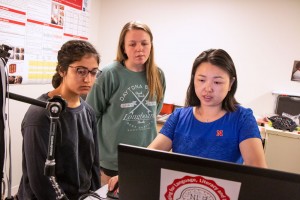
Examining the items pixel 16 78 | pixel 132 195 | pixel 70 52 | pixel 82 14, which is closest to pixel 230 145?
pixel 132 195

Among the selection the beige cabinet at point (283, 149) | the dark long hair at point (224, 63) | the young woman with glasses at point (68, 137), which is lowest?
the beige cabinet at point (283, 149)

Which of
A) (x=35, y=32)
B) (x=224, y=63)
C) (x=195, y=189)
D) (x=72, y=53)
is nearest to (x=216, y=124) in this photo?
(x=224, y=63)

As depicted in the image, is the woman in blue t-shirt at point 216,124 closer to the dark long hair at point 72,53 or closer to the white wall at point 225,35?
the dark long hair at point 72,53

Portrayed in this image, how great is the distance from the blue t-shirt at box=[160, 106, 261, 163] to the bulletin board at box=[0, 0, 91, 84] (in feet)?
5.00

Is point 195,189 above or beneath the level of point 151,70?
beneath

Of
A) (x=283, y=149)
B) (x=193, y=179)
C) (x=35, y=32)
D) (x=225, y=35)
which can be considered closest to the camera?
(x=193, y=179)

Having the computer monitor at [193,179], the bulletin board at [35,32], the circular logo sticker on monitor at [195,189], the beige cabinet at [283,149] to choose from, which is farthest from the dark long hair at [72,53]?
the beige cabinet at [283,149]

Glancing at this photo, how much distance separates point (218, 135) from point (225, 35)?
217cm

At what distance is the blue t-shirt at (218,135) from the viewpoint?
108 cm

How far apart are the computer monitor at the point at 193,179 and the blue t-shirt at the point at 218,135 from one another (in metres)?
0.52

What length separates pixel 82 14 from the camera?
119 inches

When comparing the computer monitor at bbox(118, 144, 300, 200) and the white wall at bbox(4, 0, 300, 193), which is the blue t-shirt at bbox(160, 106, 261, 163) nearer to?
the computer monitor at bbox(118, 144, 300, 200)

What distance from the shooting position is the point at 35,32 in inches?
96.9

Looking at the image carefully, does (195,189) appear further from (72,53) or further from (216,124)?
(72,53)
